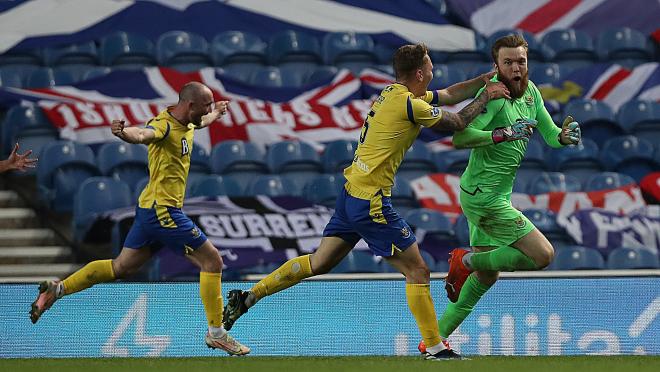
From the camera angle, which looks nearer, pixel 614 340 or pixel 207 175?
pixel 614 340

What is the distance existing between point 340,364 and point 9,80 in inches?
325

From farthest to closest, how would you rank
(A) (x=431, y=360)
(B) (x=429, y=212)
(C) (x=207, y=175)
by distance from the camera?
(C) (x=207, y=175) < (B) (x=429, y=212) < (A) (x=431, y=360)

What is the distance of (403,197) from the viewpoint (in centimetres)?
1296

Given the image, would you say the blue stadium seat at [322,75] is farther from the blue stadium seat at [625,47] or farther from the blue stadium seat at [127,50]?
the blue stadium seat at [625,47]

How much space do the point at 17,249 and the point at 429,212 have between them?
411cm

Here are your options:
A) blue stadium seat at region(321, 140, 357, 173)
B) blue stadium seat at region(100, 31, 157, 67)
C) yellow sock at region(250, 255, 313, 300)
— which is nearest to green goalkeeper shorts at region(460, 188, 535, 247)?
yellow sock at region(250, 255, 313, 300)

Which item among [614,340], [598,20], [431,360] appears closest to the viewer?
[431,360]

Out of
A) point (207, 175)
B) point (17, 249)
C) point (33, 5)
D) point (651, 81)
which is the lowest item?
point (17, 249)

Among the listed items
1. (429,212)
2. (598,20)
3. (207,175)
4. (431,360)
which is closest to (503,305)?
(431,360)

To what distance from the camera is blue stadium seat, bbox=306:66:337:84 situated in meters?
14.5

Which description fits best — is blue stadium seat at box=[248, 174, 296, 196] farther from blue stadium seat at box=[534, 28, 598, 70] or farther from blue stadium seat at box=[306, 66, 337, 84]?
blue stadium seat at box=[534, 28, 598, 70]

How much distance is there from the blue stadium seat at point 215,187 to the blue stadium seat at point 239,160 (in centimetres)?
49

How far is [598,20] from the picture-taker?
16.1 meters

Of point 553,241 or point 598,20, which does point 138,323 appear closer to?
point 553,241
